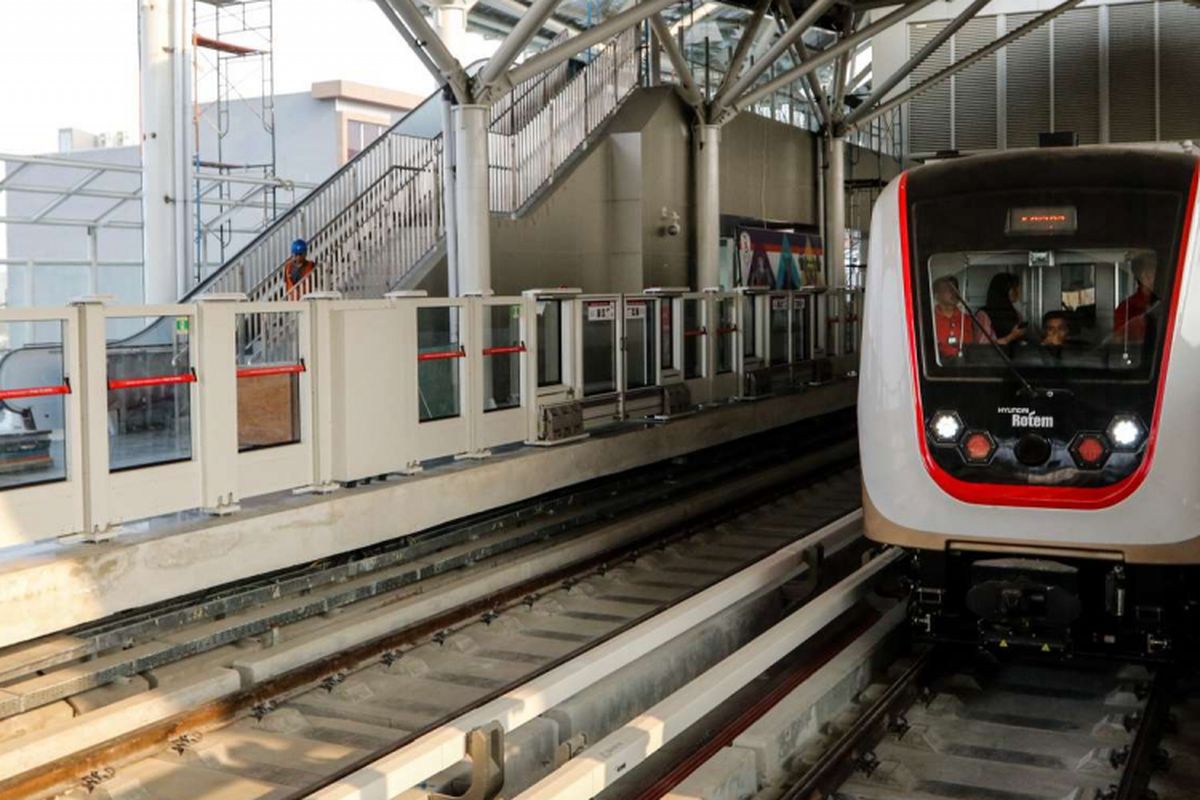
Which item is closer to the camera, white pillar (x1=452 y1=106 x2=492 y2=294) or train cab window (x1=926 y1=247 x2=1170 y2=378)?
train cab window (x1=926 y1=247 x2=1170 y2=378)

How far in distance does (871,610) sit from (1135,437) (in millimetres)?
2764

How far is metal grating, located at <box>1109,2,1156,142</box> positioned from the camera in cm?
2648

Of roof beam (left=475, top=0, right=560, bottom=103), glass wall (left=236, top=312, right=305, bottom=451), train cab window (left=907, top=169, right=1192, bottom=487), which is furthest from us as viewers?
roof beam (left=475, top=0, right=560, bottom=103)

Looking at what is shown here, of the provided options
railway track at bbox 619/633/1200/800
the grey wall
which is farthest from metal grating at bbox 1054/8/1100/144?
railway track at bbox 619/633/1200/800

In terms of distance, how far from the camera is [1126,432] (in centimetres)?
732

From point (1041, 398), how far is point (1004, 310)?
0.55m

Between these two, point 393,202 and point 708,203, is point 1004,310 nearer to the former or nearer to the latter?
point 393,202

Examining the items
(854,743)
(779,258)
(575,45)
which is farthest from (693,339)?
(779,258)

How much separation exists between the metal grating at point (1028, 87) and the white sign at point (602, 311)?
51.2 ft

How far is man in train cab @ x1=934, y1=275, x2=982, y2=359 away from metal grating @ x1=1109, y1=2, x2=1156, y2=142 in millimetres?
20607

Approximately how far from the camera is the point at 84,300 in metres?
8.01

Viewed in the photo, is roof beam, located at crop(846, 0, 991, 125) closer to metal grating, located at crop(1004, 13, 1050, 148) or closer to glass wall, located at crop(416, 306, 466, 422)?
metal grating, located at crop(1004, 13, 1050, 148)

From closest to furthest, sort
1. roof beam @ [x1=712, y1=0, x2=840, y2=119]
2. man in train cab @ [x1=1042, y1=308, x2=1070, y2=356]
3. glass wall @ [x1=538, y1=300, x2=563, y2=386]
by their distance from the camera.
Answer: man in train cab @ [x1=1042, y1=308, x2=1070, y2=356] < glass wall @ [x1=538, y1=300, x2=563, y2=386] < roof beam @ [x1=712, y1=0, x2=840, y2=119]

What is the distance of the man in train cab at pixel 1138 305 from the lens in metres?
7.44
